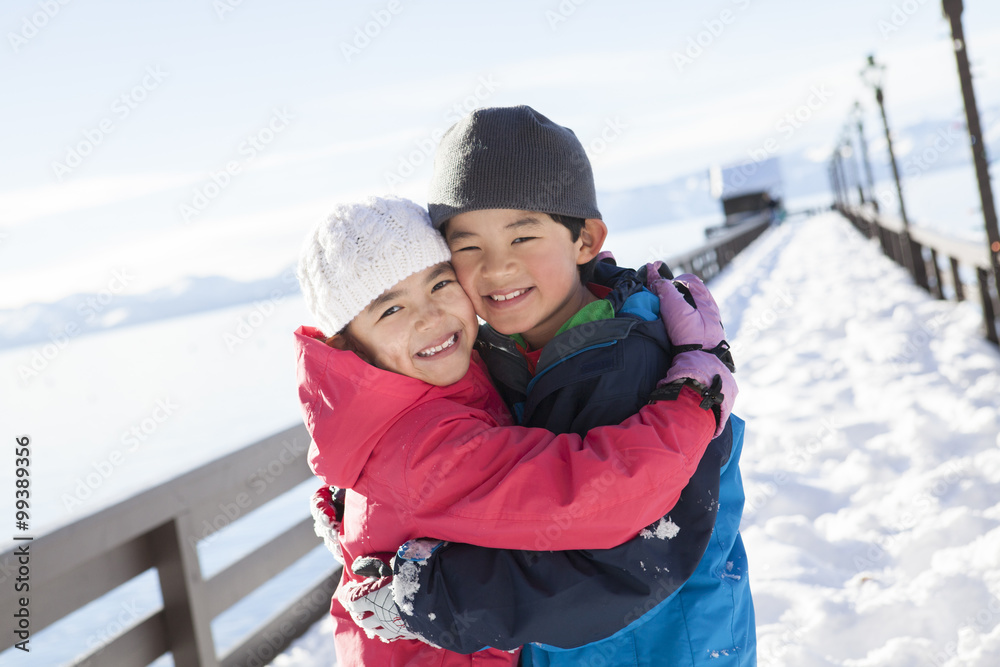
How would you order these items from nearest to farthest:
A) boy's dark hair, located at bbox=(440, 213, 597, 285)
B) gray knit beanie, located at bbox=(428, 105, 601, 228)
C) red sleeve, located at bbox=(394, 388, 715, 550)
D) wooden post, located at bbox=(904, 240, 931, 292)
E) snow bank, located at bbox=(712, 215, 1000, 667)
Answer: red sleeve, located at bbox=(394, 388, 715, 550) → gray knit beanie, located at bbox=(428, 105, 601, 228) → boy's dark hair, located at bbox=(440, 213, 597, 285) → snow bank, located at bbox=(712, 215, 1000, 667) → wooden post, located at bbox=(904, 240, 931, 292)

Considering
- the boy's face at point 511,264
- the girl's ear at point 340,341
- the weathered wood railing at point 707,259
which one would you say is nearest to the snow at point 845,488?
the girl's ear at point 340,341

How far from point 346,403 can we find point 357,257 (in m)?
0.37

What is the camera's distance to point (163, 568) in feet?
8.46

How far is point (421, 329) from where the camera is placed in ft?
5.82

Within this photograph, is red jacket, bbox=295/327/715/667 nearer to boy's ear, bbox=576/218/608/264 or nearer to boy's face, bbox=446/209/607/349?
boy's face, bbox=446/209/607/349

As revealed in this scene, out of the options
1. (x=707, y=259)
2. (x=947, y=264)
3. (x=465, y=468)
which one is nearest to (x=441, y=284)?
(x=465, y=468)

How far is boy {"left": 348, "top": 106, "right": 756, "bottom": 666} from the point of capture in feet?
4.71

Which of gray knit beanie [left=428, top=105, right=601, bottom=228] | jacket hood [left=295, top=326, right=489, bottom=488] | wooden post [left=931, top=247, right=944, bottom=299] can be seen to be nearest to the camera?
jacket hood [left=295, top=326, right=489, bottom=488]

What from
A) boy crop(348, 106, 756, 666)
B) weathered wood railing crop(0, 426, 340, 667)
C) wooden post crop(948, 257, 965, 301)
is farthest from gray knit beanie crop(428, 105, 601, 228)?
wooden post crop(948, 257, 965, 301)

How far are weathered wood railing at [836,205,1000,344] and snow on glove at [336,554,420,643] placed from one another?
6400 mm

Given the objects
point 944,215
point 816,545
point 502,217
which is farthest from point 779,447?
point 944,215

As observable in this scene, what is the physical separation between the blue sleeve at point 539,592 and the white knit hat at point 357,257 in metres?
0.64

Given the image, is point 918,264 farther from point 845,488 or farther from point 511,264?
point 511,264

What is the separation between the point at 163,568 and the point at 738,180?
2392 inches
